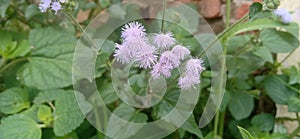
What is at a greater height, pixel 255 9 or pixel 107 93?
pixel 255 9

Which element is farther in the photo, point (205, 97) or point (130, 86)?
point (205, 97)

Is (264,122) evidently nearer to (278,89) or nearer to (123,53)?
(278,89)

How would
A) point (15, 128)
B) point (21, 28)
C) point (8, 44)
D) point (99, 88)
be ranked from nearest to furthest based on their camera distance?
point (15, 128) < point (99, 88) < point (8, 44) < point (21, 28)

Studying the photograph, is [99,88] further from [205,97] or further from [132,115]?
[205,97]

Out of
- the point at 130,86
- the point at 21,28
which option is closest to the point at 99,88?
the point at 130,86

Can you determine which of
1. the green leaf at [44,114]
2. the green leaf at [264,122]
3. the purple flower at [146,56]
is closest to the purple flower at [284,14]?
the green leaf at [264,122]

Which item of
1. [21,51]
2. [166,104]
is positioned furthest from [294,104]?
[21,51]

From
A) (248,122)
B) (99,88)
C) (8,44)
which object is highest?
(8,44)

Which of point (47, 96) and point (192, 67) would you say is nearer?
point (192, 67)
